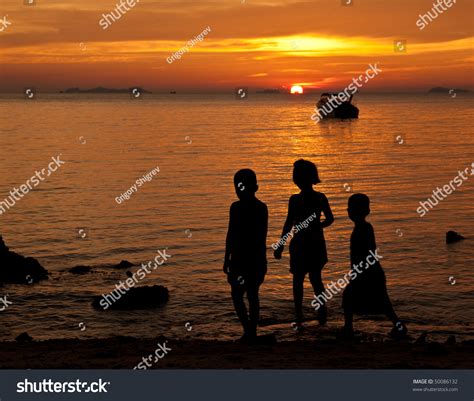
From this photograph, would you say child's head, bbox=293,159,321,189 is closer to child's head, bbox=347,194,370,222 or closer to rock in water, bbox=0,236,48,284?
child's head, bbox=347,194,370,222

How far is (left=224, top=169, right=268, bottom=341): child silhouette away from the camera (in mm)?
8508

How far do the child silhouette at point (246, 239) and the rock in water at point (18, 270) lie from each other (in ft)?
31.1

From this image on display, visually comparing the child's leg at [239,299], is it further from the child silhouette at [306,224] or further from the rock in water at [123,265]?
the rock in water at [123,265]

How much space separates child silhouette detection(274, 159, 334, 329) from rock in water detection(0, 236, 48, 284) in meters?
9.09

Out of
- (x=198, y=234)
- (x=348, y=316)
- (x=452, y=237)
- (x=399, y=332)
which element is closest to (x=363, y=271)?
(x=348, y=316)

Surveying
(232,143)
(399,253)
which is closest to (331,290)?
(399,253)

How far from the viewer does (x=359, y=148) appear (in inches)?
2507

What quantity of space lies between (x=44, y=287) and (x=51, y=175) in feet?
87.1

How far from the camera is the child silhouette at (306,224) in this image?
941 centimetres

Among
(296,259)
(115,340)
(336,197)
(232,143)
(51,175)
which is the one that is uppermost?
(232,143)

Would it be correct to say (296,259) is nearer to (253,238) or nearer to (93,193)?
(253,238)

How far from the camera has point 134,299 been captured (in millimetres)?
14430

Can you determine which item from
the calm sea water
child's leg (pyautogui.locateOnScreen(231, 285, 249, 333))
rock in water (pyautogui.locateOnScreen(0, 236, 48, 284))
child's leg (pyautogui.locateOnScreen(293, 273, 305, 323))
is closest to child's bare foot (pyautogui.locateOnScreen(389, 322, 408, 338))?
the calm sea water

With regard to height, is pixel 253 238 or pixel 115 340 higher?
pixel 253 238
